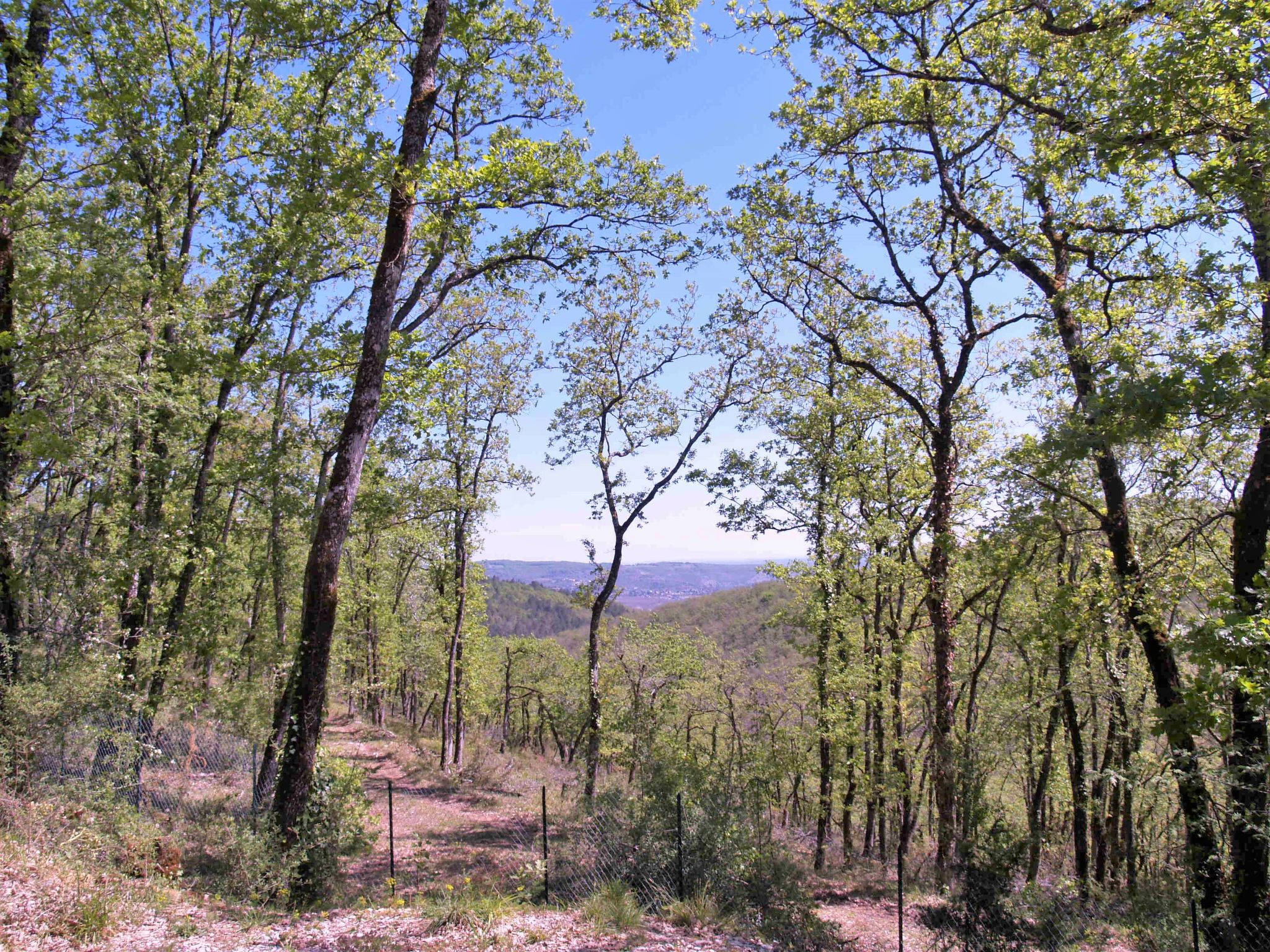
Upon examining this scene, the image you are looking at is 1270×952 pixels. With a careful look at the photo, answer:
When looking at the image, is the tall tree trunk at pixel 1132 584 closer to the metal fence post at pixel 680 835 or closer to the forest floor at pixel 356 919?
the forest floor at pixel 356 919

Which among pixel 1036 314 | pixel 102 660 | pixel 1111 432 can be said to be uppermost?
pixel 1036 314

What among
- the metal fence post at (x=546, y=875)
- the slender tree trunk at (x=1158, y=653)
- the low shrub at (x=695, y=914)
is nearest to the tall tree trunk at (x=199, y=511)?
the metal fence post at (x=546, y=875)

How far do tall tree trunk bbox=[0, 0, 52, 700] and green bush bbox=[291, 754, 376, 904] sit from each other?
12.3 ft

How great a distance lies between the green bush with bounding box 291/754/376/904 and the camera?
7.11m

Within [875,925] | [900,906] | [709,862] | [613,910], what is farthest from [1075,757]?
[613,910]

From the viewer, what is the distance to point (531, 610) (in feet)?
514

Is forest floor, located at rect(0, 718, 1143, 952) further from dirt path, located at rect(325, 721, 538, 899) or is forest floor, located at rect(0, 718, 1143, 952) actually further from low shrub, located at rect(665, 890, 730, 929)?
low shrub, located at rect(665, 890, 730, 929)

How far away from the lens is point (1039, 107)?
23.3 feet

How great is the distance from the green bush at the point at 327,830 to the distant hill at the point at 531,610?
12583 centimetres

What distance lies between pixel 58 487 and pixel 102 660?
9338 millimetres

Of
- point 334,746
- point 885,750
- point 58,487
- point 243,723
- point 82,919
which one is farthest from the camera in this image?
point 334,746

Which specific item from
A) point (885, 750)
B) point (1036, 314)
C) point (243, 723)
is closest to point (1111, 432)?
point (1036, 314)

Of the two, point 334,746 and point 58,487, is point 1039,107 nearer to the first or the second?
point 58,487

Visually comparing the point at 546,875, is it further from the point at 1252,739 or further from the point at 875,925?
the point at 1252,739
